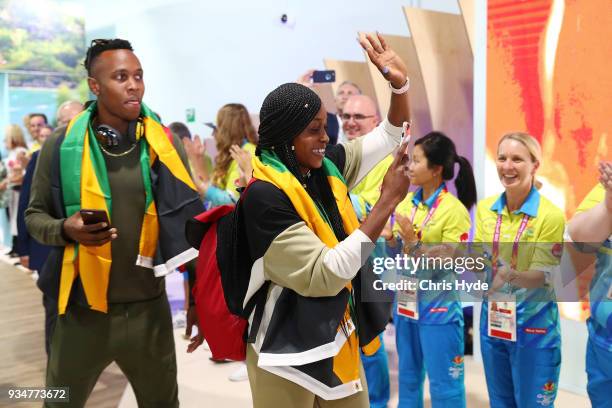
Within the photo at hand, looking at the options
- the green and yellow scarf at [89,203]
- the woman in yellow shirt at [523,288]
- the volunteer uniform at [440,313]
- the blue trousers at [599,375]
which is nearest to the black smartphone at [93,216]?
the green and yellow scarf at [89,203]

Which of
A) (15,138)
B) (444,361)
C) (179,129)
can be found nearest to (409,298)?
(444,361)

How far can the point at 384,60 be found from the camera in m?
1.81

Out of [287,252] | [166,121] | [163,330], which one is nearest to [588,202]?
[287,252]

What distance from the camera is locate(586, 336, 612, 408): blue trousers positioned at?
2.36 m

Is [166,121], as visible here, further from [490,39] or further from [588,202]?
[588,202]

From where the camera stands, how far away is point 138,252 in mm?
2254

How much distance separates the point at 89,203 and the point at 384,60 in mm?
1151

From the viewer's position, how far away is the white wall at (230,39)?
16.6 ft

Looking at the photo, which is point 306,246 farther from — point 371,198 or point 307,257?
point 371,198

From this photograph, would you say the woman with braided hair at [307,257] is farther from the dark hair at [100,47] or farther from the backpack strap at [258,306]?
the dark hair at [100,47]

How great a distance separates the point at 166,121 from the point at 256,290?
15.7 feet

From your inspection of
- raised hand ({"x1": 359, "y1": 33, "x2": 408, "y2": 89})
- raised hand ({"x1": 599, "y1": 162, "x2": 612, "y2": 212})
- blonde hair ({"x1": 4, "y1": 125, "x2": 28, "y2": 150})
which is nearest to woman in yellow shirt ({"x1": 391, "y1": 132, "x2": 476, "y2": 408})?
raised hand ({"x1": 599, "y1": 162, "x2": 612, "y2": 212})

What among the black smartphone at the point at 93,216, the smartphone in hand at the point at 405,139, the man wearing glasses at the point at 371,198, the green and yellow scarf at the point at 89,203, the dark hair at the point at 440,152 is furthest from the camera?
the man wearing glasses at the point at 371,198

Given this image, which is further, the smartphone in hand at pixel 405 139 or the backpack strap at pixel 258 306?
the backpack strap at pixel 258 306
